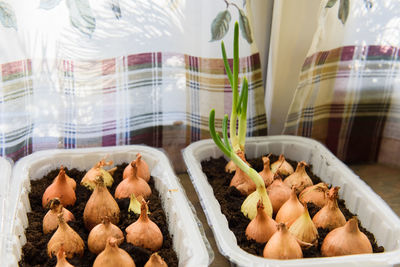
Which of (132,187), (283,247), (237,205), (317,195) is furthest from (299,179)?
(132,187)

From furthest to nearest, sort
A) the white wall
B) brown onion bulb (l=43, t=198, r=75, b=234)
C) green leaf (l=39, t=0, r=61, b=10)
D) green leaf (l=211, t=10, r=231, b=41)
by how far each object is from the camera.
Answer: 1. the white wall
2. green leaf (l=211, t=10, r=231, b=41)
3. green leaf (l=39, t=0, r=61, b=10)
4. brown onion bulb (l=43, t=198, r=75, b=234)

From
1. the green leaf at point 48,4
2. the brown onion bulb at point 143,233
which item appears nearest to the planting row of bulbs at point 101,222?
the brown onion bulb at point 143,233

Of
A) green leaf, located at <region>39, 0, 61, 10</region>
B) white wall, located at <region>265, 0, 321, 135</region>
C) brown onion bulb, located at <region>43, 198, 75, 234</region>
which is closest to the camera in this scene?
brown onion bulb, located at <region>43, 198, 75, 234</region>

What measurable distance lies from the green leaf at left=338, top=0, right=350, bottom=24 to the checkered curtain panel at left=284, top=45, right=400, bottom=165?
85 mm

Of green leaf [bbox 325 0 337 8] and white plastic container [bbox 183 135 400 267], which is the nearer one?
white plastic container [bbox 183 135 400 267]

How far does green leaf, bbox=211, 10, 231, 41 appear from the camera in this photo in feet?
3.33

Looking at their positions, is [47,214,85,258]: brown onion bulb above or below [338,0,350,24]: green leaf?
below

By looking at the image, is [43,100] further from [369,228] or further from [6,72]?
[369,228]

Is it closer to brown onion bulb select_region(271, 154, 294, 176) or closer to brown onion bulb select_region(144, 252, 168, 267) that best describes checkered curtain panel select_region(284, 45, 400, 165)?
brown onion bulb select_region(271, 154, 294, 176)

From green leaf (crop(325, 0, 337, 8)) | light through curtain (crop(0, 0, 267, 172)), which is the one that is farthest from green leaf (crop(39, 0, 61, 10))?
green leaf (crop(325, 0, 337, 8))

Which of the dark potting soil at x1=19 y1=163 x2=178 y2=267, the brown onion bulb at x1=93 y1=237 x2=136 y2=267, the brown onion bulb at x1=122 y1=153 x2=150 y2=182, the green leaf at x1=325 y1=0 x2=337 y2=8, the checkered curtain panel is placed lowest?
the dark potting soil at x1=19 y1=163 x2=178 y2=267

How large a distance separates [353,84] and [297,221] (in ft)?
1.79

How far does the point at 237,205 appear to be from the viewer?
92 cm

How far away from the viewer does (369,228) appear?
909 millimetres
